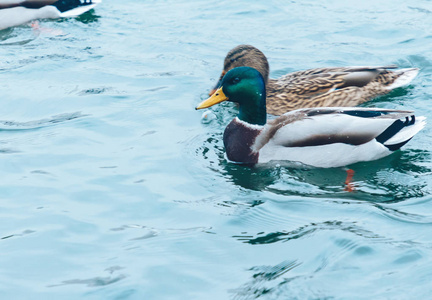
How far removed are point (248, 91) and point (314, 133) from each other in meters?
0.87

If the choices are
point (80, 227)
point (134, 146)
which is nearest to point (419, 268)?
point (80, 227)

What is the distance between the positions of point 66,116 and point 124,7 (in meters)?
4.39

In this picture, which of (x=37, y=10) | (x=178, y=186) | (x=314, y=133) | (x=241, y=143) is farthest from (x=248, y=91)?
(x=37, y=10)

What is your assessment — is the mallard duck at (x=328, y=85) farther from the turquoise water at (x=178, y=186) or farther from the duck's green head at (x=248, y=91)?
the duck's green head at (x=248, y=91)

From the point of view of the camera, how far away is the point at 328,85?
28.1ft

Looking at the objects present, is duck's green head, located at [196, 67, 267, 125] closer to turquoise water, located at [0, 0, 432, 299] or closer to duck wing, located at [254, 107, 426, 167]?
duck wing, located at [254, 107, 426, 167]

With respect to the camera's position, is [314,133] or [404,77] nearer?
[314,133]

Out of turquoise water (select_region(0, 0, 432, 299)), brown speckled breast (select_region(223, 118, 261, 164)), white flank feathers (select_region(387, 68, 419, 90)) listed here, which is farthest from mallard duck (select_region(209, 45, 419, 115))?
brown speckled breast (select_region(223, 118, 261, 164))

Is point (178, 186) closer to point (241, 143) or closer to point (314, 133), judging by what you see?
point (241, 143)

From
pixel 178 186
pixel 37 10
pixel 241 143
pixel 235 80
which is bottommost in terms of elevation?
pixel 178 186

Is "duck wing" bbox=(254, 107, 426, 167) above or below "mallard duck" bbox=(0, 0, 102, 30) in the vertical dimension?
below

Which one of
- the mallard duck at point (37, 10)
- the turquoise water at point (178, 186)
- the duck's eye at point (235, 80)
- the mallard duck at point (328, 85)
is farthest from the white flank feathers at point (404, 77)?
the mallard duck at point (37, 10)

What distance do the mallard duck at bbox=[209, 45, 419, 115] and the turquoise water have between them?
8.9 inches

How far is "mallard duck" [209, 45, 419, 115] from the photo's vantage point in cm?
855
